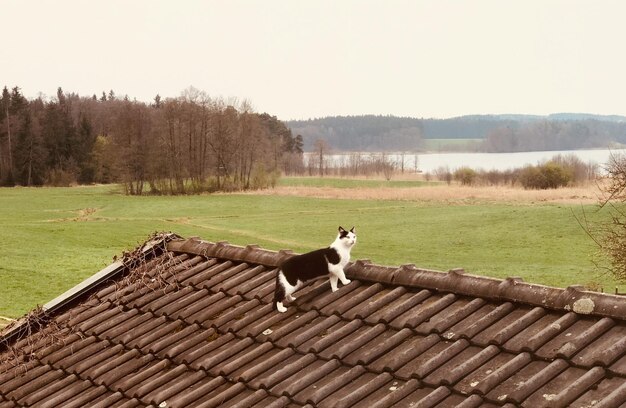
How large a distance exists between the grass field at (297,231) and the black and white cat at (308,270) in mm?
21409

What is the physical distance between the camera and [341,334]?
5.11m

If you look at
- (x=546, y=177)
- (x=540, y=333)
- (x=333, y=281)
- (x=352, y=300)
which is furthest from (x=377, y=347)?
(x=546, y=177)

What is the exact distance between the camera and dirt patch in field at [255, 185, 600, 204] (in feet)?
245

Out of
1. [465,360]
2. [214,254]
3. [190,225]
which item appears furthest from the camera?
[190,225]

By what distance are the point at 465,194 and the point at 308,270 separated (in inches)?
3197

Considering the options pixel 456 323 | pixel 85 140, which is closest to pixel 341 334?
pixel 456 323

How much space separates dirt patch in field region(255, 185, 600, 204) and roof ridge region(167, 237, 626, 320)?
68.9 meters

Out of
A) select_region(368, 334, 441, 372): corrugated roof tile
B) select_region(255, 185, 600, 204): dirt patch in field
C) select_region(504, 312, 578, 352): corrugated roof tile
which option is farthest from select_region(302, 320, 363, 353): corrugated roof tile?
select_region(255, 185, 600, 204): dirt patch in field

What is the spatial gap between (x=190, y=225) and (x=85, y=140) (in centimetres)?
6996

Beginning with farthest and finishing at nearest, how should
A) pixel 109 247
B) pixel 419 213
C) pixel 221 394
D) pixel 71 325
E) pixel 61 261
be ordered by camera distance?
1. pixel 419 213
2. pixel 109 247
3. pixel 61 261
4. pixel 71 325
5. pixel 221 394

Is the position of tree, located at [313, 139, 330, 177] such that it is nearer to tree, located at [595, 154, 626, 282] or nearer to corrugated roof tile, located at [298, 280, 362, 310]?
tree, located at [595, 154, 626, 282]

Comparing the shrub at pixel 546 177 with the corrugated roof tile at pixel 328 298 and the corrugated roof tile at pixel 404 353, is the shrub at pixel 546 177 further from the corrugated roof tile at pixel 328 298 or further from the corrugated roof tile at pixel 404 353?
the corrugated roof tile at pixel 404 353

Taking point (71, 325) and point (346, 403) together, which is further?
point (71, 325)

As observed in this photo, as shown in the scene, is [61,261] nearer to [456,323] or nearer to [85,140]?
[456,323]
